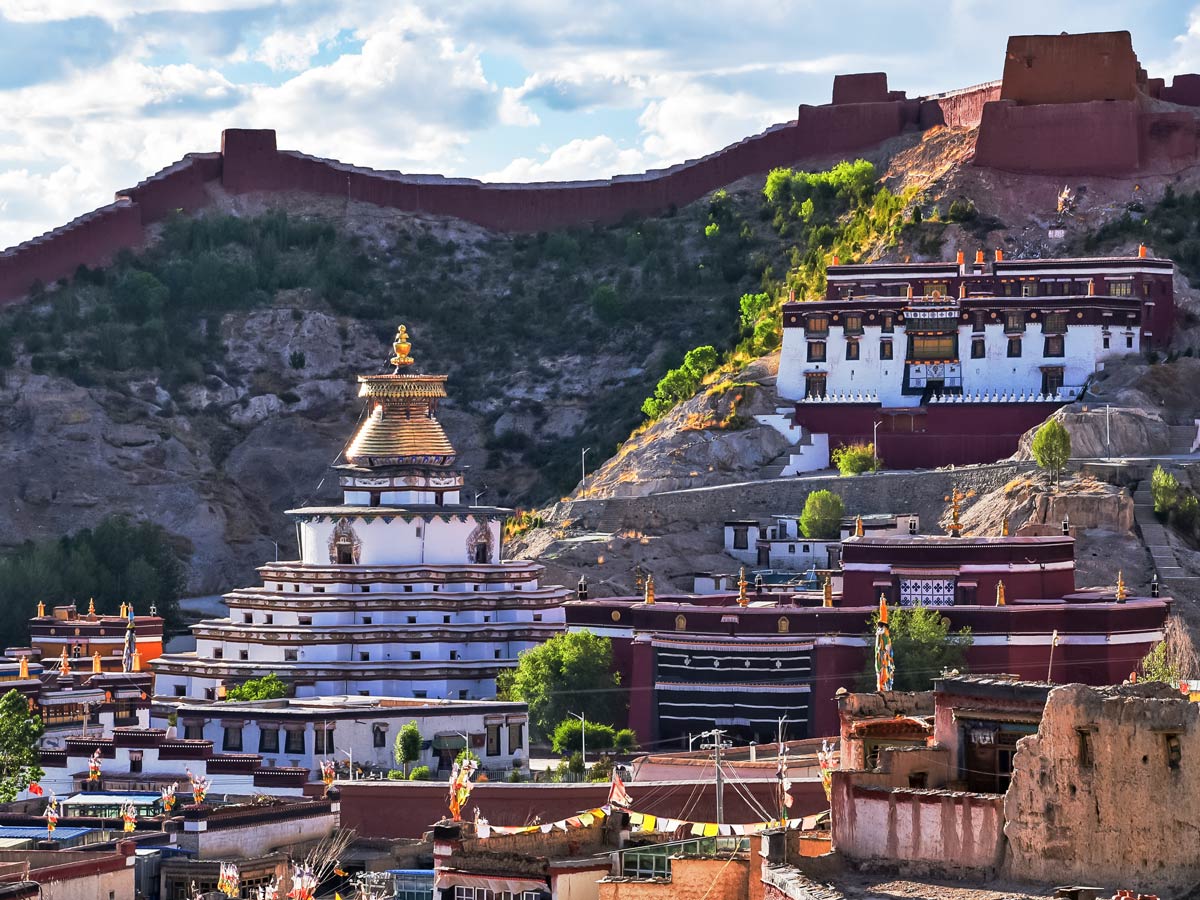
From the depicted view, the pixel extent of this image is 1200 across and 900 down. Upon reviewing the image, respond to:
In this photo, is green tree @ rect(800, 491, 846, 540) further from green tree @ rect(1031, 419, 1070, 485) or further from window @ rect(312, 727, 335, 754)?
window @ rect(312, 727, 335, 754)

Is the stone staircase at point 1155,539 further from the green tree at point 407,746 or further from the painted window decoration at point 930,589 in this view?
the green tree at point 407,746

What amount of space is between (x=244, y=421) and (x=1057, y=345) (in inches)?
1391

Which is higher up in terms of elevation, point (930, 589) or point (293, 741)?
point (930, 589)

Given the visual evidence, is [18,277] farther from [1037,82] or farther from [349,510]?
[349,510]

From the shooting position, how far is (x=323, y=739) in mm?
69750

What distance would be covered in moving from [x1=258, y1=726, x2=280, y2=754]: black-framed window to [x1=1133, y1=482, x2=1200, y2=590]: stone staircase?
22.4 meters

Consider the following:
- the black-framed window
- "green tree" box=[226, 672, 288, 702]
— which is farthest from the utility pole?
"green tree" box=[226, 672, 288, 702]

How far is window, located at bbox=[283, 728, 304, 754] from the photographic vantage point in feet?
228

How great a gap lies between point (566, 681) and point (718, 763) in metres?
29.2

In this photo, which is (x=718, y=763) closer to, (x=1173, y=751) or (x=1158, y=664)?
(x=1173, y=751)

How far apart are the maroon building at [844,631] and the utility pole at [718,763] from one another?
251cm

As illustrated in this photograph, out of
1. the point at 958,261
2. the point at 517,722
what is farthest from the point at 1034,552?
the point at 958,261

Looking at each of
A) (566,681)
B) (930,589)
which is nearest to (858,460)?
(930,589)

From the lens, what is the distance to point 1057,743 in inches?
1275
